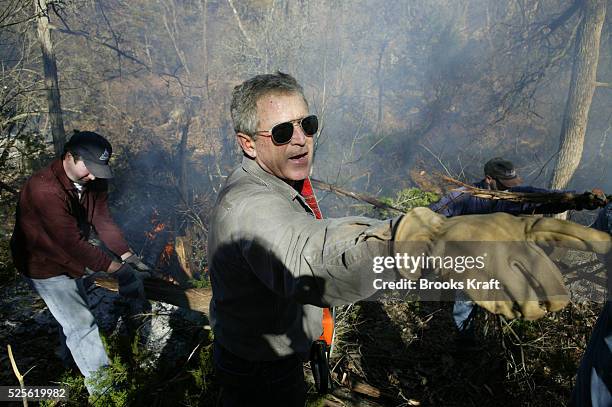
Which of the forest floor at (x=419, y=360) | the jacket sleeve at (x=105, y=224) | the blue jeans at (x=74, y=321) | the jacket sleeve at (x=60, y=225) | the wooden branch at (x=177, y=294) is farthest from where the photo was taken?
the jacket sleeve at (x=105, y=224)

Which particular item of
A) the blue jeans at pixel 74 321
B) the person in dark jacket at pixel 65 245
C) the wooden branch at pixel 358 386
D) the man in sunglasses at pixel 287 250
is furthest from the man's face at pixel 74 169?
the wooden branch at pixel 358 386

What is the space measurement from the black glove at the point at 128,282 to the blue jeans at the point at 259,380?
1845 millimetres

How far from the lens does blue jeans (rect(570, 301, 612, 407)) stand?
1.50m

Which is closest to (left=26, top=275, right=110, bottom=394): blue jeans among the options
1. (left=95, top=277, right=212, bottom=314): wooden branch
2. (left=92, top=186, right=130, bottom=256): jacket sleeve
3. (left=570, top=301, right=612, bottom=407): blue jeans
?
(left=95, top=277, right=212, bottom=314): wooden branch

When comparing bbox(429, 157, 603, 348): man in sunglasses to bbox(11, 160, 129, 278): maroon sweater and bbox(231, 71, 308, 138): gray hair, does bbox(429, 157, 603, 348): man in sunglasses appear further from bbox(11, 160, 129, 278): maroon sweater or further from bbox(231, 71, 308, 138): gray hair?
bbox(11, 160, 129, 278): maroon sweater

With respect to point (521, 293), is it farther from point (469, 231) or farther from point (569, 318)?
point (569, 318)

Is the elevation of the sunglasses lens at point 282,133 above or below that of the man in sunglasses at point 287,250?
above

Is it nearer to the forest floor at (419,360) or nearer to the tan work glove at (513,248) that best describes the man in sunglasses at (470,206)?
the forest floor at (419,360)

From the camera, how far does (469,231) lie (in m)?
0.85

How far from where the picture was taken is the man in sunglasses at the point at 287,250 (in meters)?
0.85

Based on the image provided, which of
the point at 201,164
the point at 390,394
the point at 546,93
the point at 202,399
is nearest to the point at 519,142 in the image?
the point at 546,93

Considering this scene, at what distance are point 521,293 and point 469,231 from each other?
18cm

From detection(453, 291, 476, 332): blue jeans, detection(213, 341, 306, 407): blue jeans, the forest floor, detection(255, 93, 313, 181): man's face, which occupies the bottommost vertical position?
the forest floor

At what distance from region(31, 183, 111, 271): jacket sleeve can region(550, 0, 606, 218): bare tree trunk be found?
314 inches
